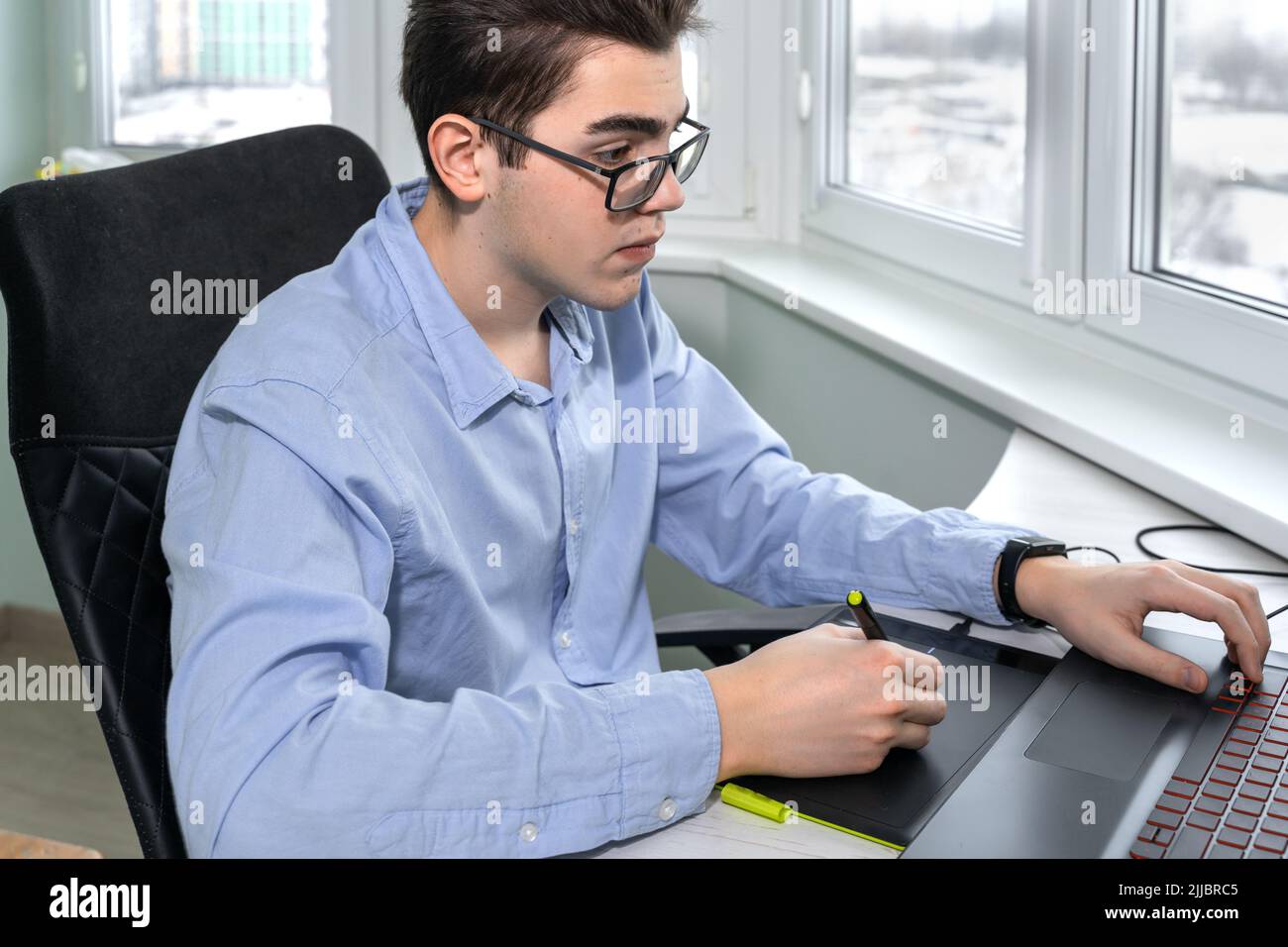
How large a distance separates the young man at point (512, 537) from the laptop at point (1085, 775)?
0.02 m

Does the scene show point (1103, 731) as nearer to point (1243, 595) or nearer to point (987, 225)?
point (1243, 595)

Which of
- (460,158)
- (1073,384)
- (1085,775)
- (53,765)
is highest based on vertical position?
(460,158)

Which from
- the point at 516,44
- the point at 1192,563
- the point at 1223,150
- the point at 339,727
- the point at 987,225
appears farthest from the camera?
the point at 987,225

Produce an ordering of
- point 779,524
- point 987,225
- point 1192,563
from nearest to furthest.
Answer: point 1192,563 → point 779,524 → point 987,225

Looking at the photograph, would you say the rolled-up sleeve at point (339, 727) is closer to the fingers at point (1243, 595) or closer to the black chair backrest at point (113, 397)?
the black chair backrest at point (113, 397)

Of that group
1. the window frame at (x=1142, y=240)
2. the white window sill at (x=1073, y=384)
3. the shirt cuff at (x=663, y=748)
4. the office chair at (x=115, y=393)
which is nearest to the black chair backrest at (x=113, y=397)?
the office chair at (x=115, y=393)

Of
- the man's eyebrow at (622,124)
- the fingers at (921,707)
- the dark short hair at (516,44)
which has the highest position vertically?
the dark short hair at (516,44)

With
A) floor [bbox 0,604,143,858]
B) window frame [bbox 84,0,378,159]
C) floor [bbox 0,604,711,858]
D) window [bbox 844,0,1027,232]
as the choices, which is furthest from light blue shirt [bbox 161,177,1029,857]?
window frame [bbox 84,0,378,159]

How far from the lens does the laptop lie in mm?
744

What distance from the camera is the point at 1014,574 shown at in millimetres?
1059

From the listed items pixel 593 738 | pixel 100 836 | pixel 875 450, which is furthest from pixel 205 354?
pixel 100 836

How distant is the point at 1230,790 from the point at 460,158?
701mm

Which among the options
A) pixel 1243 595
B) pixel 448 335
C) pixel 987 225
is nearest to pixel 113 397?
pixel 448 335

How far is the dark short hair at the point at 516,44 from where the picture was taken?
102cm
